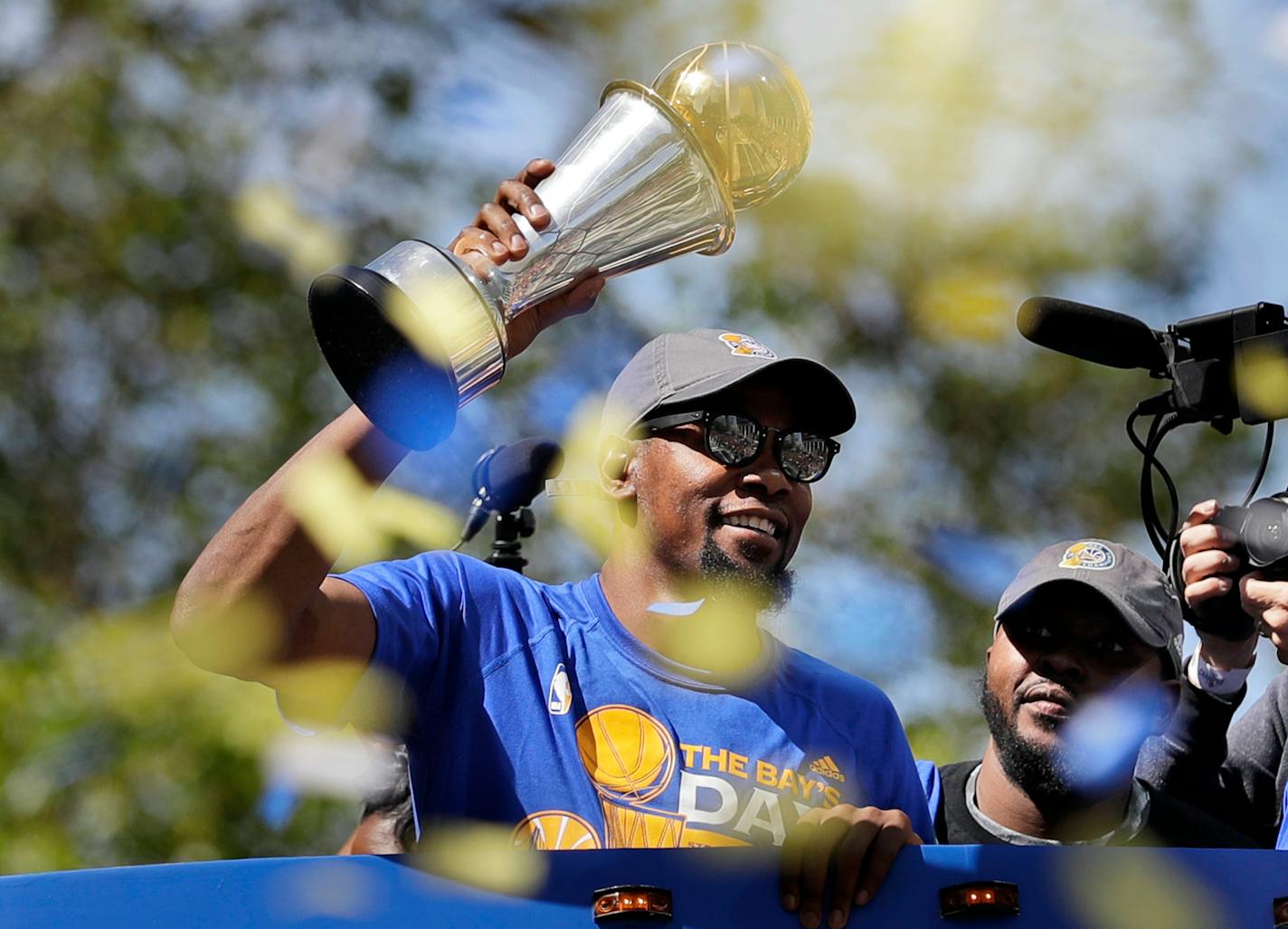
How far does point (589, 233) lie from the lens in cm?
206

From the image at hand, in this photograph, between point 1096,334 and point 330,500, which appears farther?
point 1096,334

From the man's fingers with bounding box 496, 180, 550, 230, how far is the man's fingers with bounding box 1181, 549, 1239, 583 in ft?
3.20

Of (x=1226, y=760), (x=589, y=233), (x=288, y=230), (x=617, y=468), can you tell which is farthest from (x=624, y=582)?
(x=288, y=230)

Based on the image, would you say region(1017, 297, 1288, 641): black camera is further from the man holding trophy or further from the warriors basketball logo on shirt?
the warriors basketball logo on shirt

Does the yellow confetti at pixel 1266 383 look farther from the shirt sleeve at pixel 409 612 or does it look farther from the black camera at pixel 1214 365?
the shirt sleeve at pixel 409 612

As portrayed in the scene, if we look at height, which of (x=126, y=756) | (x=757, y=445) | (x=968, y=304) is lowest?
(x=126, y=756)

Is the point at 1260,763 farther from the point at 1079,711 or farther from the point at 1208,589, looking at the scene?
the point at 1208,589

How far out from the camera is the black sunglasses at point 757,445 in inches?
103

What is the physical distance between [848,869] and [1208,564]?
72 centimetres

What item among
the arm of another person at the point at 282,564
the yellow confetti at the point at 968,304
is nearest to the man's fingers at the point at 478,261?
the arm of another person at the point at 282,564

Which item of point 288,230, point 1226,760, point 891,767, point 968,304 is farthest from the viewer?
point 968,304

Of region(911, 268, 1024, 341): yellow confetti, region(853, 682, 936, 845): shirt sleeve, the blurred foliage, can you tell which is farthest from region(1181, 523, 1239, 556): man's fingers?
region(911, 268, 1024, 341): yellow confetti

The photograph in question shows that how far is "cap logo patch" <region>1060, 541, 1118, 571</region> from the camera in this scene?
2.91 meters

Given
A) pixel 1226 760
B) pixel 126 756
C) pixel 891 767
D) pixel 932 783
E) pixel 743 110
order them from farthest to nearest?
pixel 126 756
pixel 1226 760
pixel 932 783
pixel 891 767
pixel 743 110
